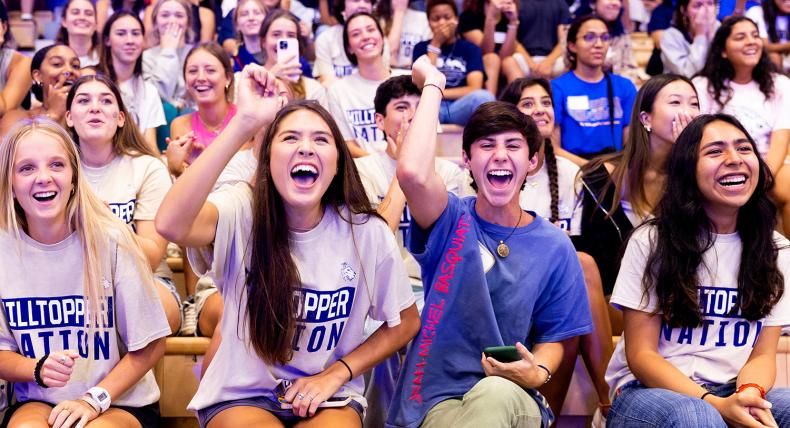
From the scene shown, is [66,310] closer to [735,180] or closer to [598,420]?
[598,420]

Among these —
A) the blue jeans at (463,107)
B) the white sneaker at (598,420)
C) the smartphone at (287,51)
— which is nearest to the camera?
the white sneaker at (598,420)

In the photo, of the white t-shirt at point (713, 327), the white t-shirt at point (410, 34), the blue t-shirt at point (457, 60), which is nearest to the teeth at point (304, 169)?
the white t-shirt at point (713, 327)

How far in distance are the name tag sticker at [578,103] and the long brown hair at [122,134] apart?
194 centimetres

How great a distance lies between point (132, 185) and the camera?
316 centimetres

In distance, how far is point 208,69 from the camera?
397 cm

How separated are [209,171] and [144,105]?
251cm

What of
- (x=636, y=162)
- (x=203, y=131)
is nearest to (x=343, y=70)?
(x=203, y=131)

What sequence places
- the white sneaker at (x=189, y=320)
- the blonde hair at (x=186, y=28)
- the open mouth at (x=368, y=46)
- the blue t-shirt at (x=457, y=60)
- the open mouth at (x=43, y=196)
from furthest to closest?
the blonde hair at (x=186, y=28) < the blue t-shirt at (x=457, y=60) < the open mouth at (x=368, y=46) < the white sneaker at (x=189, y=320) < the open mouth at (x=43, y=196)

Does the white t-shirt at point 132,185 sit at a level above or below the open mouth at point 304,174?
below

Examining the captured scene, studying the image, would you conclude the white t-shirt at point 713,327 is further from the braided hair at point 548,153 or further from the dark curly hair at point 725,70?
the dark curly hair at point 725,70

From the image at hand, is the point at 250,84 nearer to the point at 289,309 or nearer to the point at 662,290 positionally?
the point at 289,309

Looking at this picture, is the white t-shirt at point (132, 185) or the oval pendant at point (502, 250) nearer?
the oval pendant at point (502, 250)

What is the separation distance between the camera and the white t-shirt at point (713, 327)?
7.93 feet

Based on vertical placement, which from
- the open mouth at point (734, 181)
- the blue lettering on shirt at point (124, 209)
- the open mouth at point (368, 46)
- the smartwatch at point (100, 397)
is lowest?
the smartwatch at point (100, 397)
